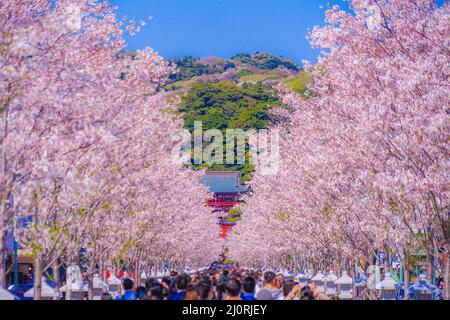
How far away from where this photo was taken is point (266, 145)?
41.8m

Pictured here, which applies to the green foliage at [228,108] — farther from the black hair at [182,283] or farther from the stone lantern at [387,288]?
the black hair at [182,283]

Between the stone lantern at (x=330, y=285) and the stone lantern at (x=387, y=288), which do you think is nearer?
the stone lantern at (x=387, y=288)

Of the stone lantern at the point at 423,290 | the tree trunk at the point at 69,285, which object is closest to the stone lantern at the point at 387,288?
the stone lantern at the point at 423,290

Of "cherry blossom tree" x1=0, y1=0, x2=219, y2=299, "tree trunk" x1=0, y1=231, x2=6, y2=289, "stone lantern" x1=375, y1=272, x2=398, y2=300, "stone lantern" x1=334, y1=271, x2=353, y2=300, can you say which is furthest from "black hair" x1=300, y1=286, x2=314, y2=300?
"stone lantern" x1=334, y1=271, x2=353, y2=300

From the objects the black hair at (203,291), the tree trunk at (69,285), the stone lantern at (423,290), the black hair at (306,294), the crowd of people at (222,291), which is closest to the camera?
the crowd of people at (222,291)

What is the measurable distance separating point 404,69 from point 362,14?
11.6 feet

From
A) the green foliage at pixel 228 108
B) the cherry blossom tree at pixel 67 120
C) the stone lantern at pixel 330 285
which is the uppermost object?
the green foliage at pixel 228 108

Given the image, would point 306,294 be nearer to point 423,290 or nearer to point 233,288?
point 233,288

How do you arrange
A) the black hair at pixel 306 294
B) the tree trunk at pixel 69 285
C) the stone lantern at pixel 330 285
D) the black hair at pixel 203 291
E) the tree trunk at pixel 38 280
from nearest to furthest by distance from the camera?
the black hair at pixel 306 294 → the black hair at pixel 203 291 → the tree trunk at pixel 38 280 → the tree trunk at pixel 69 285 → the stone lantern at pixel 330 285

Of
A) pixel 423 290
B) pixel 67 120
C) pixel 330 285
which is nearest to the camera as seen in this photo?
pixel 67 120

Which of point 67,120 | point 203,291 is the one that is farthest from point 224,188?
point 203,291

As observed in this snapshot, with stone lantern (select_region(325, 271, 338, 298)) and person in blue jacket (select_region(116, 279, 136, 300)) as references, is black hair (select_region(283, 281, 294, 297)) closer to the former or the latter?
person in blue jacket (select_region(116, 279, 136, 300))

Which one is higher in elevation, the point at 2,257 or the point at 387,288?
the point at 2,257
